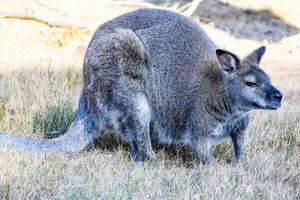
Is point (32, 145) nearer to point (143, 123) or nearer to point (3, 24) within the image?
point (143, 123)

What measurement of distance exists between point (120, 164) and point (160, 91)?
876mm

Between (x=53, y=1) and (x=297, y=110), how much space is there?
713cm

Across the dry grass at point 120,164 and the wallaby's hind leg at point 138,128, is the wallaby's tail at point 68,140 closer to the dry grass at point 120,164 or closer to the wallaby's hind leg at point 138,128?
the dry grass at point 120,164

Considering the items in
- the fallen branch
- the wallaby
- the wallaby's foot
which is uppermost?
the wallaby

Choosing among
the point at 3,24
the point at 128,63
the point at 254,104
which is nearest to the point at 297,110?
the point at 254,104

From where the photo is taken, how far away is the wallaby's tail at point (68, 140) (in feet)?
21.1

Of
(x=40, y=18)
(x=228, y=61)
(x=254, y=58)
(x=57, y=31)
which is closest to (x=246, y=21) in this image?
(x=57, y=31)

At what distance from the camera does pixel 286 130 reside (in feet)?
Result: 24.8

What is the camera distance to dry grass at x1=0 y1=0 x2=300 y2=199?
18.2 feet

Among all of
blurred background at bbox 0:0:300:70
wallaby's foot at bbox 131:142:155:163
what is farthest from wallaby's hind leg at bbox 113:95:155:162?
blurred background at bbox 0:0:300:70

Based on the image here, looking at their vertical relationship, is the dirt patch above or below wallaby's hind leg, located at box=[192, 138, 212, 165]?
below

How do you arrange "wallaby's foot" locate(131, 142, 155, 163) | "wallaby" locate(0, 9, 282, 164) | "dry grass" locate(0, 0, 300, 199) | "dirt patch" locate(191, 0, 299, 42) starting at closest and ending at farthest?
1. "dry grass" locate(0, 0, 300, 199)
2. "wallaby" locate(0, 9, 282, 164)
3. "wallaby's foot" locate(131, 142, 155, 163)
4. "dirt patch" locate(191, 0, 299, 42)

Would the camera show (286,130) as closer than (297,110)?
Yes

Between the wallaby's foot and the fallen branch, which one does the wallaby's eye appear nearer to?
Result: the wallaby's foot
